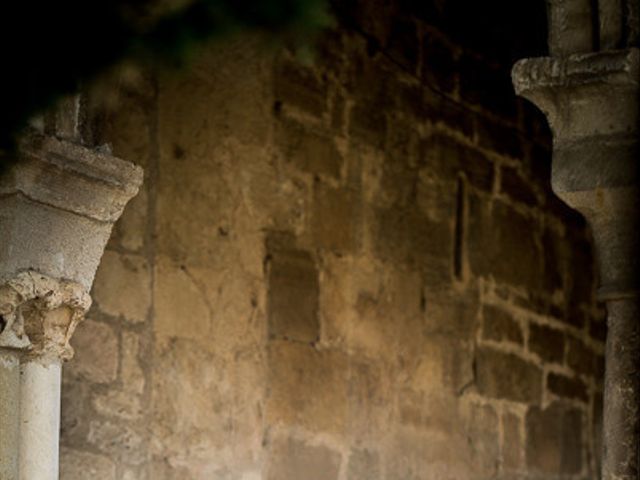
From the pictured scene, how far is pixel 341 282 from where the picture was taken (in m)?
5.93

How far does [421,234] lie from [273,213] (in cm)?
109

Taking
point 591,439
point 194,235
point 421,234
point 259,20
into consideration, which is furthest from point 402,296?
point 259,20

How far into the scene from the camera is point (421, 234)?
255 inches

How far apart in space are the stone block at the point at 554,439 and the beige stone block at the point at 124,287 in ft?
8.78

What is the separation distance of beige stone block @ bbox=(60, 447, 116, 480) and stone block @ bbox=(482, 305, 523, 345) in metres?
2.49

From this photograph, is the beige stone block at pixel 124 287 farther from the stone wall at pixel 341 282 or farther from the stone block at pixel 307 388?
the stone block at pixel 307 388

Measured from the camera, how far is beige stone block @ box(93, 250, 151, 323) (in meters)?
4.81

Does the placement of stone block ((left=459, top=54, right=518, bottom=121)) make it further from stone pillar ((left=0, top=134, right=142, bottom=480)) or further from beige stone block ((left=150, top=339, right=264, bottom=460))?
stone pillar ((left=0, top=134, right=142, bottom=480))

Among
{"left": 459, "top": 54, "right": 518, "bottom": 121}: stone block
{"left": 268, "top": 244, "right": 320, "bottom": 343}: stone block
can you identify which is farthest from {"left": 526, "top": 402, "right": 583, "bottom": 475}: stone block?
{"left": 268, "top": 244, "right": 320, "bottom": 343}: stone block

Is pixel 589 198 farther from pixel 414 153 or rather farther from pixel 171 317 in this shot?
pixel 414 153

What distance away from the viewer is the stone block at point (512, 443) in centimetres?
688

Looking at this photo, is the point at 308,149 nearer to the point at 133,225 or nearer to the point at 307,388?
the point at 307,388

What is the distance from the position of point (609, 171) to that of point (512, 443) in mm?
3047

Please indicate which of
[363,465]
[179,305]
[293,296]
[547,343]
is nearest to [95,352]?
[179,305]
